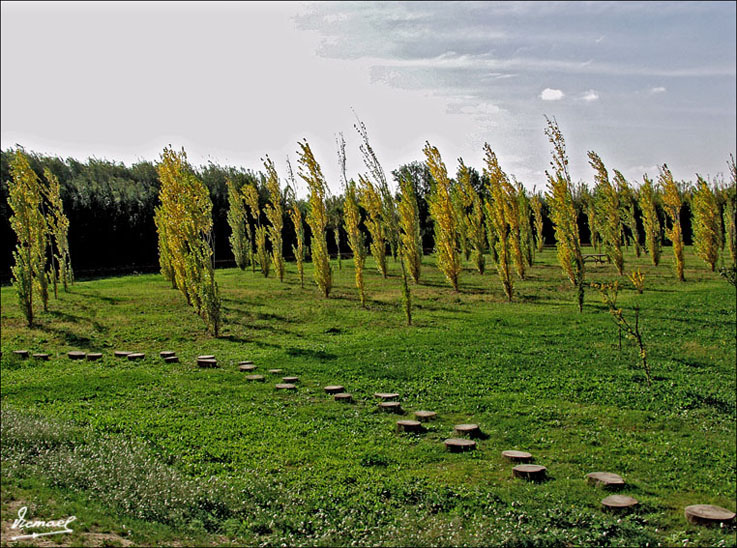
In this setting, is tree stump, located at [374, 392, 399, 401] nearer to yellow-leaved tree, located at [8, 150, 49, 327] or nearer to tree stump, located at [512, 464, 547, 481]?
tree stump, located at [512, 464, 547, 481]

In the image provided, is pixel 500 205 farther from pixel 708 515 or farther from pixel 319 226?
pixel 708 515

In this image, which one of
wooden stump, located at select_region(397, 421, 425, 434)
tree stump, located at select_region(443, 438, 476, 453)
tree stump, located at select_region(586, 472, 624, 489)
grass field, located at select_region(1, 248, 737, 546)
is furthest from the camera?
wooden stump, located at select_region(397, 421, 425, 434)

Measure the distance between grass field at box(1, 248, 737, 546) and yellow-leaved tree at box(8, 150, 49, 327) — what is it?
121cm

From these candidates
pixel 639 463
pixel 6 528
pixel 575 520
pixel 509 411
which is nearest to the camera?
pixel 6 528

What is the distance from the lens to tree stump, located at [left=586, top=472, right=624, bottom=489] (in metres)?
6.02

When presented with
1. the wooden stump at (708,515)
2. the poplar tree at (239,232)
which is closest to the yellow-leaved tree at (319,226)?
the poplar tree at (239,232)

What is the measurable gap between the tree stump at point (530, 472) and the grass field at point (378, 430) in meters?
0.12

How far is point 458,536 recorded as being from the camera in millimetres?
5148

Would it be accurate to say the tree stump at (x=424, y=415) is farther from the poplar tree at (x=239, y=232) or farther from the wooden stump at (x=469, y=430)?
the poplar tree at (x=239, y=232)

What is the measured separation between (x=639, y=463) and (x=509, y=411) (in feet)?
6.54

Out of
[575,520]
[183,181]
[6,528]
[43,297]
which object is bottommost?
[575,520]

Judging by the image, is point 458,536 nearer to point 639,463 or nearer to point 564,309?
point 639,463

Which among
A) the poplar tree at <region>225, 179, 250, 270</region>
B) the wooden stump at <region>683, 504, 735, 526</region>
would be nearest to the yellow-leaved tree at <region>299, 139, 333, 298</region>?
the poplar tree at <region>225, 179, 250, 270</region>

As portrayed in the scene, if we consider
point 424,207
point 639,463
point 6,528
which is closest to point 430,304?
point 639,463
